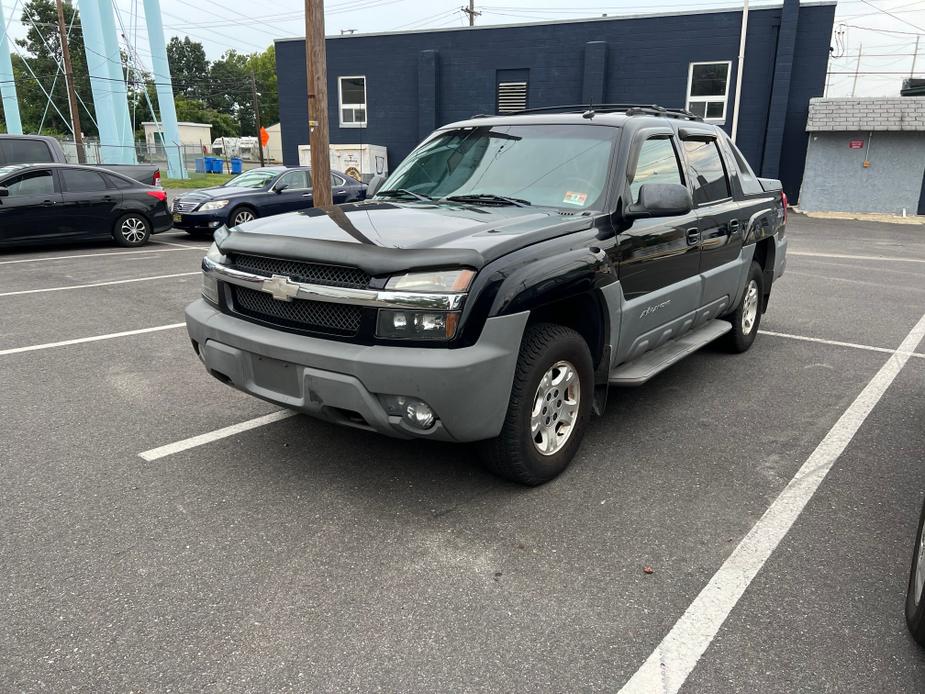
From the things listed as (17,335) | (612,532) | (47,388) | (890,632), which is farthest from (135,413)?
(890,632)

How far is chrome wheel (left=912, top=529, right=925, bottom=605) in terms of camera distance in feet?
7.73

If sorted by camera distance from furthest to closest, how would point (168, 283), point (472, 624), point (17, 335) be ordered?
point (168, 283)
point (17, 335)
point (472, 624)

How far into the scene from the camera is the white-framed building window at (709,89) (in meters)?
22.6

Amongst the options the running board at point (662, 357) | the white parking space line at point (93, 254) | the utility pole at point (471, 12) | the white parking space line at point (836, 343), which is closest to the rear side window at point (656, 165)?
the running board at point (662, 357)

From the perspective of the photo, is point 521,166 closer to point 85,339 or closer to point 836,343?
point 836,343

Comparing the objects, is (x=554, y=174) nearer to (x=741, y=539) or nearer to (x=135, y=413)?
(x=741, y=539)

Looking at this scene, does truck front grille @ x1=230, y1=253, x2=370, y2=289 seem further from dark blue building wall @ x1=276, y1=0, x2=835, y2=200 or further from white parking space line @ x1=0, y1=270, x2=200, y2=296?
dark blue building wall @ x1=276, y1=0, x2=835, y2=200

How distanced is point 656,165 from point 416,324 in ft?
7.64

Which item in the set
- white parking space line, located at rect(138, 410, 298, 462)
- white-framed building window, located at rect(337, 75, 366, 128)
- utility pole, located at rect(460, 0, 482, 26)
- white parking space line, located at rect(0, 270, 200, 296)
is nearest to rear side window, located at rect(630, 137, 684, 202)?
white parking space line, located at rect(138, 410, 298, 462)

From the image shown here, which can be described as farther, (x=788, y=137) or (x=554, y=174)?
(x=788, y=137)

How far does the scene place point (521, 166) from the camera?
4305mm

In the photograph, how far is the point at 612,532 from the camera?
10.5 feet

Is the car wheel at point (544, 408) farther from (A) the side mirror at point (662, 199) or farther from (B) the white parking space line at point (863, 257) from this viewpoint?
(B) the white parking space line at point (863, 257)

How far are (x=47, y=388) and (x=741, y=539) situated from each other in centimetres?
458
